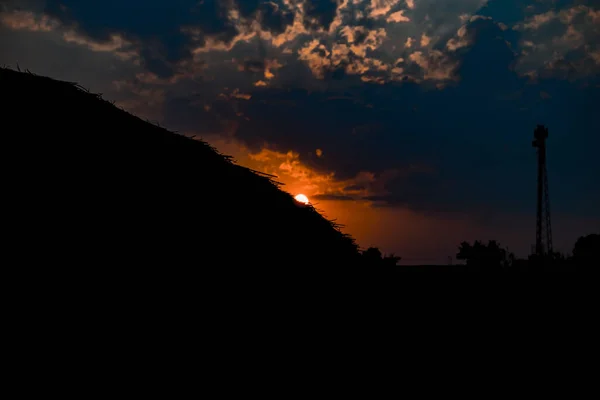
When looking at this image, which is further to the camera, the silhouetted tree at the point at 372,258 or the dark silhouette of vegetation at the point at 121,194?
the silhouetted tree at the point at 372,258

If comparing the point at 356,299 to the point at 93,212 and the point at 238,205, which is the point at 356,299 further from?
the point at 93,212

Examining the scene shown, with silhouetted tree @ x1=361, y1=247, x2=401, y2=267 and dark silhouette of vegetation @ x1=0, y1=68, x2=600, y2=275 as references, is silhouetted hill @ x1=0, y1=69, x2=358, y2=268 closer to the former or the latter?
dark silhouette of vegetation @ x1=0, y1=68, x2=600, y2=275

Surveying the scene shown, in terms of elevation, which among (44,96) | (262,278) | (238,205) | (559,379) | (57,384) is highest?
(44,96)

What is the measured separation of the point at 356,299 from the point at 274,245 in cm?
160

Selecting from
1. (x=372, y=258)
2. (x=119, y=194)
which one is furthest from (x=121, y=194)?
(x=372, y=258)

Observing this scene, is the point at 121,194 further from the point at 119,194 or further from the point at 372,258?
the point at 372,258

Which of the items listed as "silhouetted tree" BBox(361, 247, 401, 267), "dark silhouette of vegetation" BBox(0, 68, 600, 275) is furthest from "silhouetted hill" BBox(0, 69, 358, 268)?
"silhouetted tree" BBox(361, 247, 401, 267)

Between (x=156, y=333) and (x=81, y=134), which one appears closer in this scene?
(x=156, y=333)

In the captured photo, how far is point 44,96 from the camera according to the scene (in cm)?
543

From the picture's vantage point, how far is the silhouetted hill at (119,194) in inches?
170

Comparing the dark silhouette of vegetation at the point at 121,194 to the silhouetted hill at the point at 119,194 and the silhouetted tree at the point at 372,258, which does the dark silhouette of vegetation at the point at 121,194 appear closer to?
the silhouetted hill at the point at 119,194

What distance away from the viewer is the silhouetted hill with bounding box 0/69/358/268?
14.2ft

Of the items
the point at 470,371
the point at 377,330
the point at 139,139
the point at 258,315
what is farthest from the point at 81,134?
the point at 470,371

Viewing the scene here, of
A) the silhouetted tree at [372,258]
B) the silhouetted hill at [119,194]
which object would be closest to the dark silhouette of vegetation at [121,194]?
the silhouetted hill at [119,194]
